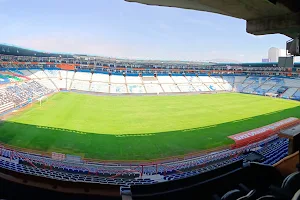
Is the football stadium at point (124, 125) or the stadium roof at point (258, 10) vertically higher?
the stadium roof at point (258, 10)

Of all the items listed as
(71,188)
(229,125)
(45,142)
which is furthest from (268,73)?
(71,188)

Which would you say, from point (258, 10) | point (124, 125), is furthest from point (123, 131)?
point (258, 10)

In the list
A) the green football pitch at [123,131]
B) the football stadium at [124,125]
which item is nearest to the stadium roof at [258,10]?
the football stadium at [124,125]

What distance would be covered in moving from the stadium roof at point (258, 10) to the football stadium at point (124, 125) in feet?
10.0

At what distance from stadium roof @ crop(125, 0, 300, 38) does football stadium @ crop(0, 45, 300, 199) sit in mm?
3056

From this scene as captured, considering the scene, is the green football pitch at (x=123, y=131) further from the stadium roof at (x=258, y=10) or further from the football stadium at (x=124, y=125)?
the stadium roof at (x=258, y=10)

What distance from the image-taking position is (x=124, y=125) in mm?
14203

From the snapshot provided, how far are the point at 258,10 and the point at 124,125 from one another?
10.7 m

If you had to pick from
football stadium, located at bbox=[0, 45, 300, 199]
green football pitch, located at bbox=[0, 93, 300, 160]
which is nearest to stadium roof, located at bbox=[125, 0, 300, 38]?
football stadium, located at bbox=[0, 45, 300, 199]

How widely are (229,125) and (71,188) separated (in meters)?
12.9

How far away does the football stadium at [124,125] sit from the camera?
6233mm

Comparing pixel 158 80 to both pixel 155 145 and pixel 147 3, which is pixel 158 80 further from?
pixel 147 3

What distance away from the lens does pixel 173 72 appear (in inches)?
1677

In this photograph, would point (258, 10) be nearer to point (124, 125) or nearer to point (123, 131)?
point (123, 131)
